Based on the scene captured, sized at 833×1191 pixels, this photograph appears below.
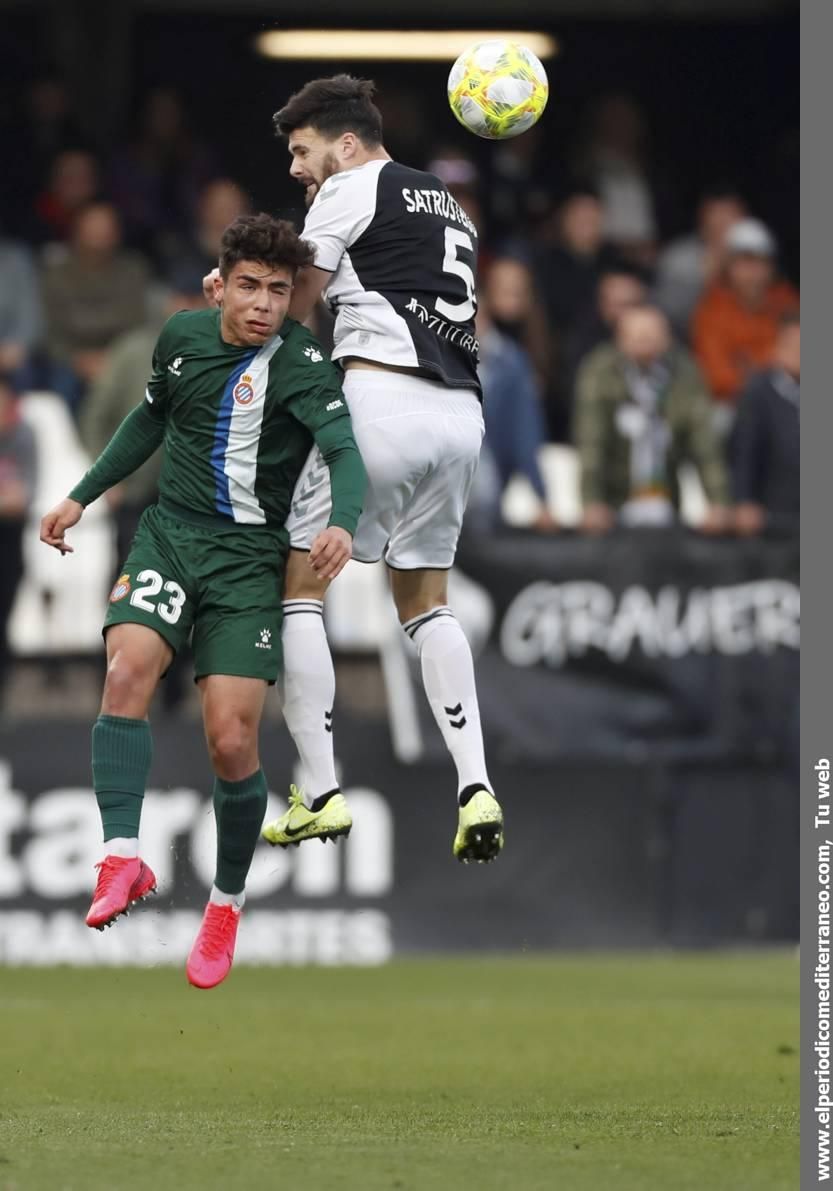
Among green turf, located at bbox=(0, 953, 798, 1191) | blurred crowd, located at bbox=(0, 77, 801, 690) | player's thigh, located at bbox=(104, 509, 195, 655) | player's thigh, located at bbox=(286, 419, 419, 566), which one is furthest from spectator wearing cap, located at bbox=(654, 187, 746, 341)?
player's thigh, located at bbox=(104, 509, 195, 655)

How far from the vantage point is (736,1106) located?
7945 mm

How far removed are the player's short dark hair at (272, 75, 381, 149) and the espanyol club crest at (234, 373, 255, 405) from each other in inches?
35.1

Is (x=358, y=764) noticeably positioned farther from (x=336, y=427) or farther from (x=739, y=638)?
(x=336, y=427)

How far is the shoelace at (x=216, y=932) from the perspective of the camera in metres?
8.02

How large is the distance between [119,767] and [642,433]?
7.43 metres

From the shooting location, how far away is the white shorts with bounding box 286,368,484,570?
780 centimetres

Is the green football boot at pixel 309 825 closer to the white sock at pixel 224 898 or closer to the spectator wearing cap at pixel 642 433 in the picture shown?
the white sock at pixel 224 898

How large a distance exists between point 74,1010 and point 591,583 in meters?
4.30

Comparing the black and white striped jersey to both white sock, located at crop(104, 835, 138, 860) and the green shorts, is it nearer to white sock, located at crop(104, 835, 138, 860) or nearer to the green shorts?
the green shorts

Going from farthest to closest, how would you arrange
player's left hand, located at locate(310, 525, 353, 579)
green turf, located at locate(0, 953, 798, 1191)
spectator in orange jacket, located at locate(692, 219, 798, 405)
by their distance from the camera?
spectator in orange jacket, located at locate(692, 219, 798, 405)
player's left hand, located at locate(310, 525, 353, 579)
green turf, located at locate(0, 953, 798, 1191)

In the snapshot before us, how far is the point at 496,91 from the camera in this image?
7.79 m

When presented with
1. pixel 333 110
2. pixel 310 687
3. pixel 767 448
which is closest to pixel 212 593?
pixel 310 687

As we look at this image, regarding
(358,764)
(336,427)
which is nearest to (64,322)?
(358,764)

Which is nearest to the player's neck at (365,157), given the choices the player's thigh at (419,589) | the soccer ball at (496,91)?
the soccer ball at (496,91)
